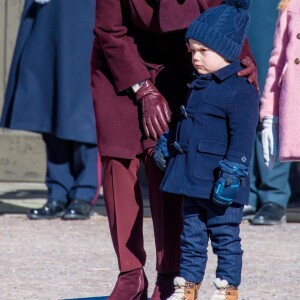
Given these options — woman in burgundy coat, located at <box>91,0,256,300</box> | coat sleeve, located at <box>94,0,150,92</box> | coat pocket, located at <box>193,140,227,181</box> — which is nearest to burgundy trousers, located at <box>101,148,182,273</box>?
woman in burgundy coat, located at <box>91,0,256,300</box>

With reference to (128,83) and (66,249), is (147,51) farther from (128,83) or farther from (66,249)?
(66,249)

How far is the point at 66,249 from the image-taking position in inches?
255

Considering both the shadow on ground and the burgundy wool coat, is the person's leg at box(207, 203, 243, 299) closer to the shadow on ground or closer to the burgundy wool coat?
the burgundy wool coat

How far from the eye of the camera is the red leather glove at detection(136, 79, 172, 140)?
4527 millimetres

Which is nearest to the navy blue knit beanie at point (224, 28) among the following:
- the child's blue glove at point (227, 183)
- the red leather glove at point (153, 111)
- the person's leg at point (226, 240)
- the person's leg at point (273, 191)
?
the red leather glove at point (153, 111)

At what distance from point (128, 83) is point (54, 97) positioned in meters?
2.93

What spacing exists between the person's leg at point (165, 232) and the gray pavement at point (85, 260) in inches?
21.9

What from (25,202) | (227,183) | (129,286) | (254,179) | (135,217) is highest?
(227,183)

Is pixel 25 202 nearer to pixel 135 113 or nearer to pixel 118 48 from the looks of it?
pixel 135 113

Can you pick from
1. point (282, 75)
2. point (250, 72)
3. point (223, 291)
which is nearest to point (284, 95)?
point (282, 75)

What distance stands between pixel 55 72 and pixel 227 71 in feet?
10.6

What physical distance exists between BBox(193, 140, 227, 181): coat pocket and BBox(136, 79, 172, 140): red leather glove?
34 cm

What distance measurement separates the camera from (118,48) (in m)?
4.58

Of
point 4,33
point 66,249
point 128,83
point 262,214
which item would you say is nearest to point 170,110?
point 128,83
